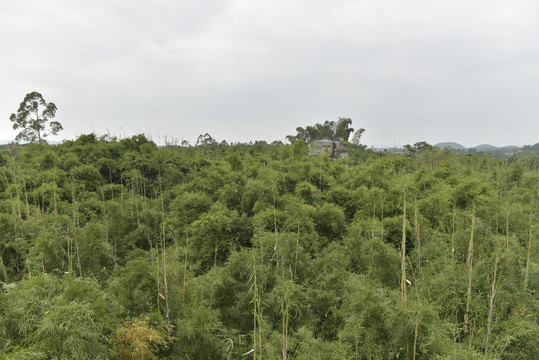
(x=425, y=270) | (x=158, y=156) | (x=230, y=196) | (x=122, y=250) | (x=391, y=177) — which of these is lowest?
(x=122, y=250)

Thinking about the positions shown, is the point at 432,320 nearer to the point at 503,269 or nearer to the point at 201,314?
the point at 503,269

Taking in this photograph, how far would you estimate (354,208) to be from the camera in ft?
22.3

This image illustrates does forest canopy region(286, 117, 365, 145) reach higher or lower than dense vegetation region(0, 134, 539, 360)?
higher

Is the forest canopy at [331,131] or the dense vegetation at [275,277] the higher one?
the forest canopy at [331,131]

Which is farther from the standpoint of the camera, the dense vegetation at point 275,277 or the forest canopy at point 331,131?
the forest canopy at point 331,131

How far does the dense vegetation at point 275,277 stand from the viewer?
232 cm

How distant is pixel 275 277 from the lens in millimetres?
3877

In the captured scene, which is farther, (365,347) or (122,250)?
(122,250)

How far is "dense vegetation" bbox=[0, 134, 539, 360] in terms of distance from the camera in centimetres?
232

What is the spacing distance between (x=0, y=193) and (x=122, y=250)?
13.8 ft

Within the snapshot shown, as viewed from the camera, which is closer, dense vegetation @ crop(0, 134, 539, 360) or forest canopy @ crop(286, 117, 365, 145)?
dense vegetation @ crop(0, 134, 539, 360)

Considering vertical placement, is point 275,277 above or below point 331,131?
below

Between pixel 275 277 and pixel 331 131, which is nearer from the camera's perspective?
pixel 275 277

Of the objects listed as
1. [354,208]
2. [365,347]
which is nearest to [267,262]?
[365,347]
